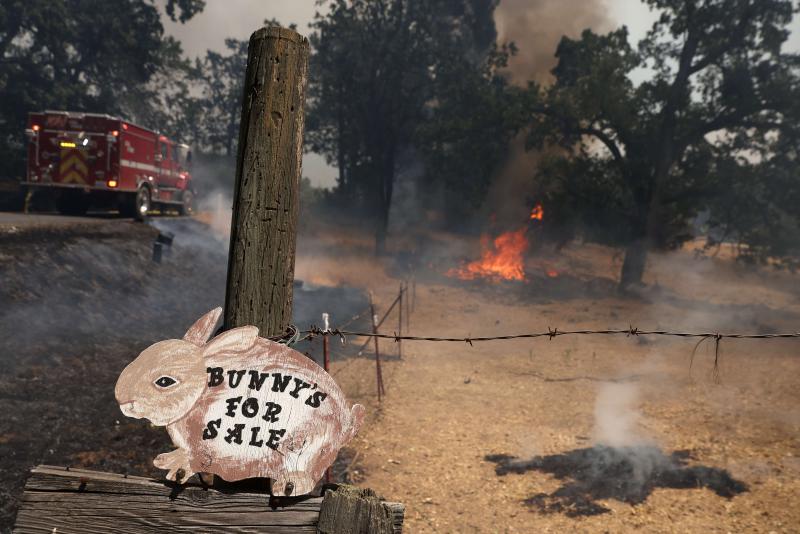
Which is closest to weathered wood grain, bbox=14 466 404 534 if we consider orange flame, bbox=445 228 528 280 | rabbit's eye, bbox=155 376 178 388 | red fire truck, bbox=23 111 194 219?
rabbit's eye, bbox=155 376 178 388

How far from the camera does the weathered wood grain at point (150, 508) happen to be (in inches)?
93.3

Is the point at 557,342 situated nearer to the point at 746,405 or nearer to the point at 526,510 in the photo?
the point at 746,405

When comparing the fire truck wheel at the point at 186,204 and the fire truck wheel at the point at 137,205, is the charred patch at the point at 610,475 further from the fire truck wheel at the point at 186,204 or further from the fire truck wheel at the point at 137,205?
the fire truck wheel at the point at 186,204

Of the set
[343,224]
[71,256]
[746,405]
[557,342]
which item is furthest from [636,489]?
[343,224]

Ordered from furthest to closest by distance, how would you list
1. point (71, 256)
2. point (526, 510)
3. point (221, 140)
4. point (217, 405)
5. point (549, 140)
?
1. point (221, 140)
2. point (549, 140)
3. point (71, 256)
4. point (526, 510)
5. point (217, 405)

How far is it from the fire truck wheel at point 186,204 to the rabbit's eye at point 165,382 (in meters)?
24.1

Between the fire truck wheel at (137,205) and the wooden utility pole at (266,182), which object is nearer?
the wooden utility pole at (266,182)

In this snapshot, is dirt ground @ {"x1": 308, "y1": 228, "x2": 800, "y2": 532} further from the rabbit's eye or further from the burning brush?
the burning brush

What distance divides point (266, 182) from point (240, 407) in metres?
1.15

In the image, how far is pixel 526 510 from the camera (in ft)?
23.2

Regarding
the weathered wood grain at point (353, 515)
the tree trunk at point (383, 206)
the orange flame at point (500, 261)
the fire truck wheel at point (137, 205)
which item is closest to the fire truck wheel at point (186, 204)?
the fire truck wheel at point (137, 205)

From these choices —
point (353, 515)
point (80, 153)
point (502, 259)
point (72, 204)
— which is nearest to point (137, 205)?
point (72, 204)

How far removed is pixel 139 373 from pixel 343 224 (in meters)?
42.2

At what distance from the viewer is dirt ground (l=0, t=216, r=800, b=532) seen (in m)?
7.04
